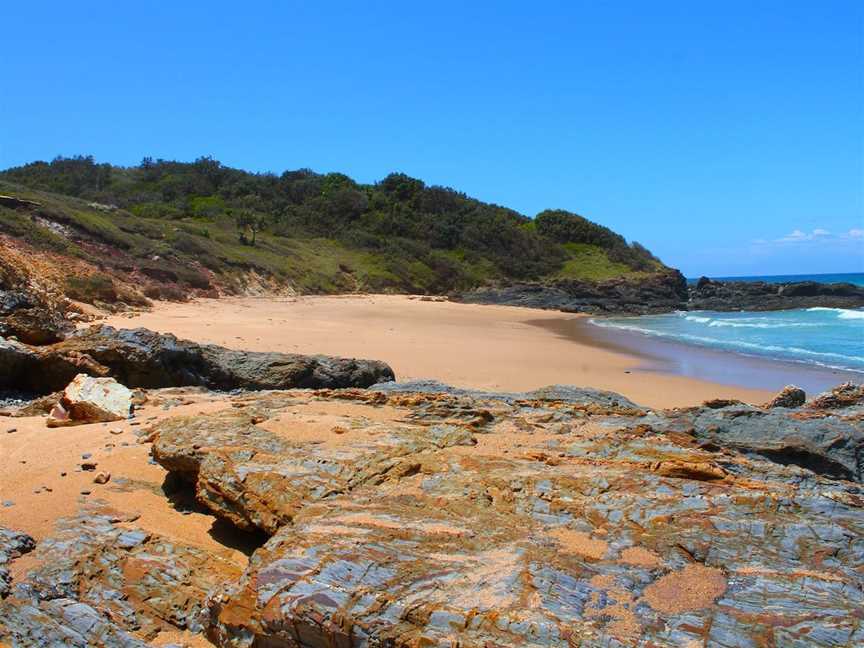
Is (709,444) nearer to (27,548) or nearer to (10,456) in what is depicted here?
(27,548)

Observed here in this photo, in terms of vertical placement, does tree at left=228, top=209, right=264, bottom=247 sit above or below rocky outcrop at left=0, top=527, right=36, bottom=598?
above

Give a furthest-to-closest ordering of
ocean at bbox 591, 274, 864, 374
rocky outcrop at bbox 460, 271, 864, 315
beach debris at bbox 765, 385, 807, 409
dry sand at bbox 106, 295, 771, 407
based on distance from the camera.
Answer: rocky outcrop at bbox 460, 271, 864, 315
ocean at bbox 591, 274, 864, 374
dry sand at bbox 106, 295, 771, 407
beach debris at bbox 765, 385, 807, 409

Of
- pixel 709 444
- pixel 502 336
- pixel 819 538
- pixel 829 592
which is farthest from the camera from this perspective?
pixel 502 336

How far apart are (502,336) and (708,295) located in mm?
32991

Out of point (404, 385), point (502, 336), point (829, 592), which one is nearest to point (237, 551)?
point (829, 592)

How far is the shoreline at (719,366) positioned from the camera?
15.4 m

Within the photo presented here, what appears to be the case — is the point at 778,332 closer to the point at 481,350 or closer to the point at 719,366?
the point at 719,366

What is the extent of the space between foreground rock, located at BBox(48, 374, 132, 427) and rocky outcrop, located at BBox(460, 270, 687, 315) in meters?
32.7

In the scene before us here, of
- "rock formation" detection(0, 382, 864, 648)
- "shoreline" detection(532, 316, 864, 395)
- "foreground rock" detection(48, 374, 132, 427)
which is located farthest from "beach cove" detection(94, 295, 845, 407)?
"rock formation" detection(0, 382, 864, 648)

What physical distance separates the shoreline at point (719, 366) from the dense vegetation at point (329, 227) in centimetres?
1739

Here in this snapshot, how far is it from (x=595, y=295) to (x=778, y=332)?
16162 millimetres

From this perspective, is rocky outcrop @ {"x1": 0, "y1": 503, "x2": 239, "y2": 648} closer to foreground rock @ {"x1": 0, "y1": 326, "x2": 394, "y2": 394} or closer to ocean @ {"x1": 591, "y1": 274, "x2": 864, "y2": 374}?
foreground rock @ {"x1": 0, "y1": 326, "x2": 394, "y2": 394}

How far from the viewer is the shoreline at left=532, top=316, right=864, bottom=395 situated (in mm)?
15391

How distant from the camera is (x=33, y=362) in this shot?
25.9 ft
